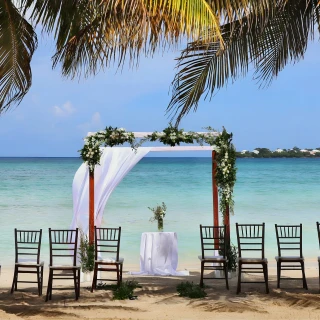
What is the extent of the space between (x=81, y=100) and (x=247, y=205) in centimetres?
1645

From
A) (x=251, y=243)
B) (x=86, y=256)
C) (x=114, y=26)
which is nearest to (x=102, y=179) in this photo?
(x=86, y=256)

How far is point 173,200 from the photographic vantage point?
2798cm

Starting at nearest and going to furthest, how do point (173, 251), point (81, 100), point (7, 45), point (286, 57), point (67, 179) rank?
point (7, 45), point (286, 57), point (173, 251), point (67, 179), point (81, 100)

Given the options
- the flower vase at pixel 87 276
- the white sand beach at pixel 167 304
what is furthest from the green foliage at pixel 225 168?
the flower vase at pixel 87 276

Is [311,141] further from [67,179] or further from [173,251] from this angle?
[173,251]

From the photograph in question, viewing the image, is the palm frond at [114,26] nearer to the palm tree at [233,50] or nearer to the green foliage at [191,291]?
the palm tree at [233,50]

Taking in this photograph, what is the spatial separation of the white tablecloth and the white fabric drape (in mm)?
845

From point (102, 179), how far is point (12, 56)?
343 centimetres

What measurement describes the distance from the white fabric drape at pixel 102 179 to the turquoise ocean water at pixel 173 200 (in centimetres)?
310

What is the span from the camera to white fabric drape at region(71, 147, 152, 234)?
9.29m

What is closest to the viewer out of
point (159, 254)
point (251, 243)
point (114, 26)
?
point (114, 26)

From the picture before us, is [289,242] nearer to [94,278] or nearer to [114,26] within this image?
[94,278]

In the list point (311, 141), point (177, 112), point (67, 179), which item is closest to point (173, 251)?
point (177, 112)

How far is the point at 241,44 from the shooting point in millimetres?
7121
